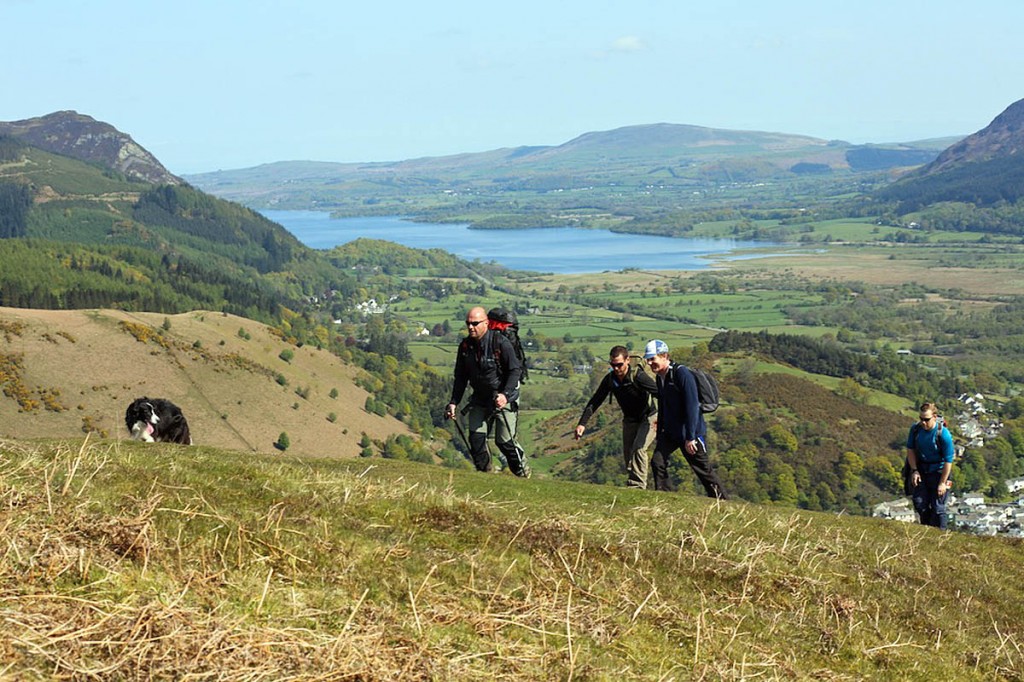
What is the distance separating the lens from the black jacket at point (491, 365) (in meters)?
15.7

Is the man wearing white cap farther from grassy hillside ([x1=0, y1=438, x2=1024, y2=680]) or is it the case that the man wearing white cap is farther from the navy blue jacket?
grassy hillside ([x1=0, y1=438, x2=1024, y2=680])

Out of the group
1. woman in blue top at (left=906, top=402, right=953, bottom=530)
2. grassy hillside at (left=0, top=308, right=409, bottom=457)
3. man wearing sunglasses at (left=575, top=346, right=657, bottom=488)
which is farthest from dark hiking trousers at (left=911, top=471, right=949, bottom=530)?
grassy hillside at (left=0, top=308, right=409, bottom=457)

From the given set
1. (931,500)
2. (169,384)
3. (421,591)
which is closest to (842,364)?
(169,384)

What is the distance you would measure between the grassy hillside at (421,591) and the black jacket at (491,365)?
4.41 m

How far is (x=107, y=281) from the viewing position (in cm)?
14800

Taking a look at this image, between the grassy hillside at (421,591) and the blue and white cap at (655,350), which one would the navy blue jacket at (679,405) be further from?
the grassy hillside at (421,591)

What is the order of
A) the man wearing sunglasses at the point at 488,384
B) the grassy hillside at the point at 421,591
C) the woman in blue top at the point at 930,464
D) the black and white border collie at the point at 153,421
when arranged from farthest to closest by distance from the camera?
the black and white border collie at the point at 153,421, the man wearing sunglasses at the point at 488,384, the woman in blue top at the point at 930,464, the grassy hillside at the point at 421,591

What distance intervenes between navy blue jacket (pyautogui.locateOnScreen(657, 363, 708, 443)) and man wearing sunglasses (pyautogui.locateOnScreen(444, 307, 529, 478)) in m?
2.49

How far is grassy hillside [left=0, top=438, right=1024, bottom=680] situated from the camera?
585 cm

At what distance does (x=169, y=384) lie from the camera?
89312mm

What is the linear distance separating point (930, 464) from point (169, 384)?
84073mm

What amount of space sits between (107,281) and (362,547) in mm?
154165

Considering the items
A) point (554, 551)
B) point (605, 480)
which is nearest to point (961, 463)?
point (605, 480)

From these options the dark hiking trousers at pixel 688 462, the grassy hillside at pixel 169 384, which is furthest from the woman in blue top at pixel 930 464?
the grassy hillside at pixel 169 384
